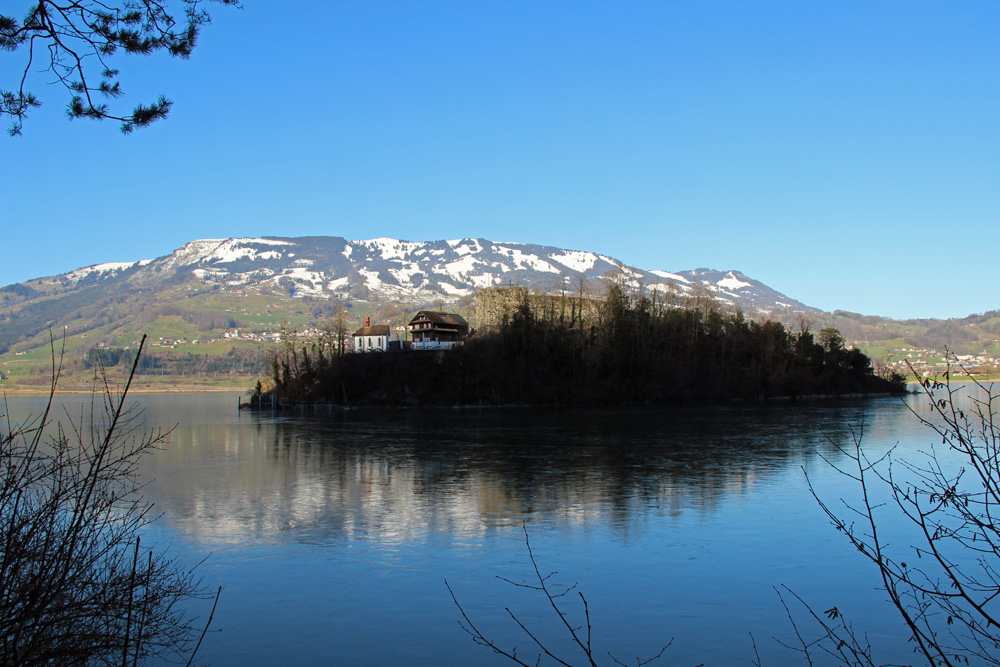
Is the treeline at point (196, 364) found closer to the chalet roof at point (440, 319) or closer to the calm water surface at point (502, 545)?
the chalet roof at point (440, 319)

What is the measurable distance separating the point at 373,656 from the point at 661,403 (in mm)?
62293

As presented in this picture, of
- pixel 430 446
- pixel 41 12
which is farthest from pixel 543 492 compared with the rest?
pixel 41 12

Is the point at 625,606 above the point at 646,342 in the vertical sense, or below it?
below

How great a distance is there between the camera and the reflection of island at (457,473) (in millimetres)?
17812

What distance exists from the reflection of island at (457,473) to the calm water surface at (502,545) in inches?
4.7

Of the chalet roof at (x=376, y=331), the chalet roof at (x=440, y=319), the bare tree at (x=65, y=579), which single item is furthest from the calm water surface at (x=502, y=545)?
the chalet roof at (x=376, y=331)

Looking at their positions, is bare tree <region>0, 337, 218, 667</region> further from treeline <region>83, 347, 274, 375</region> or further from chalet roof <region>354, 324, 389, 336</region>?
treeline <region>83, 347, 274, 375</region>

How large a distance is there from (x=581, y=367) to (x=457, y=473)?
45962 mm

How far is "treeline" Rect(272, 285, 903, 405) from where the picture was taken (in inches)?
2736

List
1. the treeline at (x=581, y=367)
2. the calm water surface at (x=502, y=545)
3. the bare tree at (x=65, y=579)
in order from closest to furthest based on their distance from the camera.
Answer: the bare tree at (x=65, y=579)
the calm water surface at (x=502, y=545)
the treeline at (x=581, y=367)

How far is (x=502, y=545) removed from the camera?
15.1 meters

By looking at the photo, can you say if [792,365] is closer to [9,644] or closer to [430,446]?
[430,446]

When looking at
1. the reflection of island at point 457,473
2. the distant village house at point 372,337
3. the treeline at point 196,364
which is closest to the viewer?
the reflection of island at point 457,473

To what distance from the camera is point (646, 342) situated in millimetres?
73688
